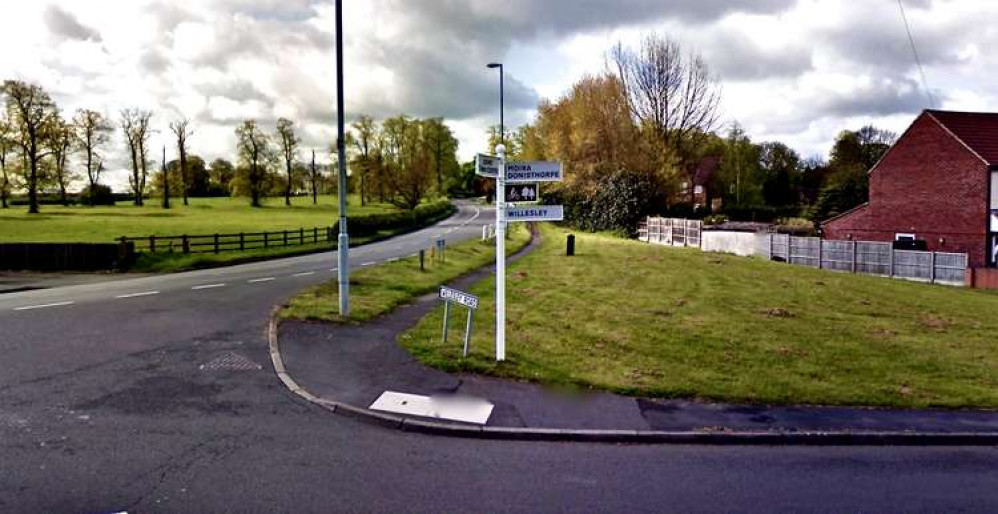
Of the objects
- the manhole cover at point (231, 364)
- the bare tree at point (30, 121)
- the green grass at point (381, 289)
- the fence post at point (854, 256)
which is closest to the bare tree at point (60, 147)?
the bare tree at point (30, 121)

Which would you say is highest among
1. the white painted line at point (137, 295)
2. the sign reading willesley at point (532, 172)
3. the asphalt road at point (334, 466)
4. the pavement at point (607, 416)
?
the sign reading willesley at point (532, 172)

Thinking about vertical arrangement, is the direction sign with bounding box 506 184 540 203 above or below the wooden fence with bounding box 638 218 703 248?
above

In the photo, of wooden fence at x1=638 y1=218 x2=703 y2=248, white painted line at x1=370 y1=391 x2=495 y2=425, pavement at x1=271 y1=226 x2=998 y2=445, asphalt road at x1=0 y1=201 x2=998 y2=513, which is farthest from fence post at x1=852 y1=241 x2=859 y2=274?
white painted line at x1=370 y1=391 x2=495 y2=425

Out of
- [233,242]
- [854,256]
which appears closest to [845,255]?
[854,256]

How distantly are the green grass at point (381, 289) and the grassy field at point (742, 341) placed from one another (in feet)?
5.12

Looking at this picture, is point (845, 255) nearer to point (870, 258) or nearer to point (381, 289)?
point (870, 258)

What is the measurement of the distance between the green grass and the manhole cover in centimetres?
264

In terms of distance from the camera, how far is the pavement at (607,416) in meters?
6.57

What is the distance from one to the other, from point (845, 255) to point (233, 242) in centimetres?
2955

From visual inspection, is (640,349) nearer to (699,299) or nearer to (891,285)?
(699,299)

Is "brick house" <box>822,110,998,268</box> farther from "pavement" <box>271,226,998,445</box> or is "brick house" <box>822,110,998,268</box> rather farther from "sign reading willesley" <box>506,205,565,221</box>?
"sign reading willesley" <box>506,205,565,221</box>

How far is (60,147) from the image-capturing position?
5872 centimetres

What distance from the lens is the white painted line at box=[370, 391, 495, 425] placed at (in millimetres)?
7196

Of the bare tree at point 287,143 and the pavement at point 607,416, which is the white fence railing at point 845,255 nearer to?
the pavement at point 607,416
